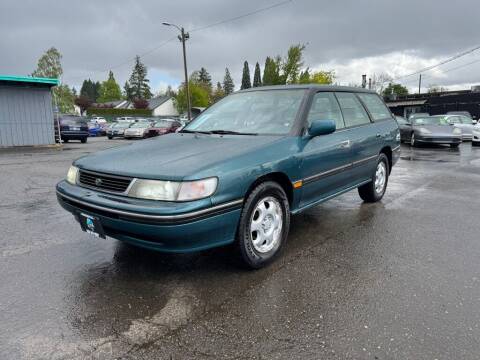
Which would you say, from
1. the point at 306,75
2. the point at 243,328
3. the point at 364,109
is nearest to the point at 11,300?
the point at 243,328

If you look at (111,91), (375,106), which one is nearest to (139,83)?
(111,91)

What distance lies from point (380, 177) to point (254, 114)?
103 inches

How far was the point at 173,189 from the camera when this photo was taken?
259 centimetres

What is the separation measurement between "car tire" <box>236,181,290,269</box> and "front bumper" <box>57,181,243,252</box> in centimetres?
12

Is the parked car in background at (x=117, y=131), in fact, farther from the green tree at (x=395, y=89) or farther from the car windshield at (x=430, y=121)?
the green tree at (x=395, y=89)

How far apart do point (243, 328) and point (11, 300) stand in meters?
1.75

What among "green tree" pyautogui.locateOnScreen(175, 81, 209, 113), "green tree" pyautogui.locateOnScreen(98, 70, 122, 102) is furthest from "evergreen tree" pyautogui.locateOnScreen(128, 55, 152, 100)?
"green tree" pyautogui.locateOnScreen(175, 81, 209, 113)

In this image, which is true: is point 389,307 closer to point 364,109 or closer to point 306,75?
point 364,109

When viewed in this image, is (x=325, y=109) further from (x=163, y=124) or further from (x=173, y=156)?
(x=163, y=124)

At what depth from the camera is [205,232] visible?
2.66 m

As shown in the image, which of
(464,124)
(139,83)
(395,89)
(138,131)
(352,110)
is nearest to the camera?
(352,110)

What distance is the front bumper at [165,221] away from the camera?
Result: 2533mm

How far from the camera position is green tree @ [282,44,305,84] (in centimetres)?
3716

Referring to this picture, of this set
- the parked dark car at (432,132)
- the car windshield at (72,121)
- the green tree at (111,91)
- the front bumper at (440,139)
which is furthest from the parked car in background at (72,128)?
the green tree at (111,91)
